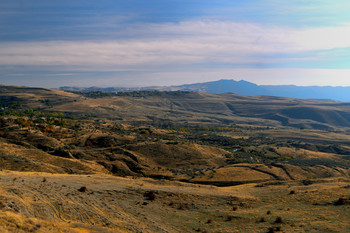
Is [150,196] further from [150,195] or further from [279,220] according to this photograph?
[279,220]

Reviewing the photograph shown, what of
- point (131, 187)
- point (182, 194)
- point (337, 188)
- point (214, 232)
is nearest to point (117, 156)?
point (131, 187)

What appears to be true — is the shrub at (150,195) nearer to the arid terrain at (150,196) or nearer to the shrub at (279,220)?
the arid terrain at (150,196)

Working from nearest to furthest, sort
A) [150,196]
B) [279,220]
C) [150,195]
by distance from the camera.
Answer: [279,220], [150,196], [150,195]

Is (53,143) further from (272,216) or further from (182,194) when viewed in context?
(272,216)

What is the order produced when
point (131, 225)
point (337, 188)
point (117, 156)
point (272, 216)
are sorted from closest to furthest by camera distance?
1. point (131, 225)
2. point (272, 216)
3. point (337, 188)
4. point (117, 156)

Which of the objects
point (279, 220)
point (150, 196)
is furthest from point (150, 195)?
point (279, 220)

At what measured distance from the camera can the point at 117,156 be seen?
153 feet

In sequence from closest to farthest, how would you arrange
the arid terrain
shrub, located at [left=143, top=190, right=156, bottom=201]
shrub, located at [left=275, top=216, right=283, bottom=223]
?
the arid terrain, shrub, located at [left=275, top=216, right=283, bottom=223], shrub, located at [left=143, top=190, right=156, bottom=201]

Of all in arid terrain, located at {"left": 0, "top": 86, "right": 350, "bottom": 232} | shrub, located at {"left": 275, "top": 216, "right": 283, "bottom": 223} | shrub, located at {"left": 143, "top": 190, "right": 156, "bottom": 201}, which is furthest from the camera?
shrub, located at {"left": 143, "top": 190, "right": 156, "bottom": 201}

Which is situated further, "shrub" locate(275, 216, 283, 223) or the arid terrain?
"shrub" locate(275, 216, 283, 223)

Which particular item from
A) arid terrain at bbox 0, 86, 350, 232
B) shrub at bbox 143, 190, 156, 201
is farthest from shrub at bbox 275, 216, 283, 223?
shrub at bbox 143, 190, 156, 201

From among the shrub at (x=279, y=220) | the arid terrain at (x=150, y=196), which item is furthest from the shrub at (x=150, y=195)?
the shrub at (x=279, y=220)

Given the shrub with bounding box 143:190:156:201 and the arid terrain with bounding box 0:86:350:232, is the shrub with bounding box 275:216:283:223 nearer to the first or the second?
the arid terrain with bounding box 0:86:350:232

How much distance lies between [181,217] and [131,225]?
4835mm
